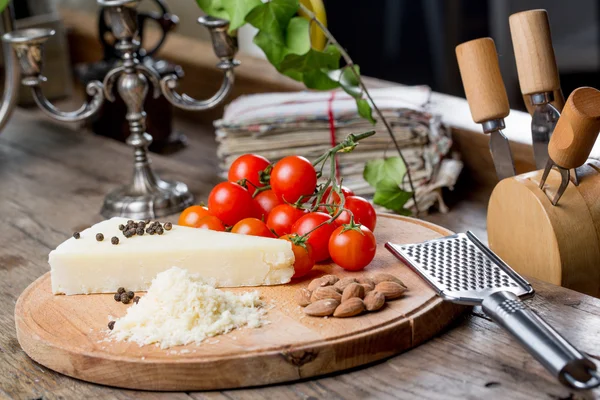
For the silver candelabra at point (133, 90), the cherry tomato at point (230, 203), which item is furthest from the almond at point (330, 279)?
the silver candelabra at point (133, 90)

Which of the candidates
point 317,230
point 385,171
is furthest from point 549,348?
point 385,171

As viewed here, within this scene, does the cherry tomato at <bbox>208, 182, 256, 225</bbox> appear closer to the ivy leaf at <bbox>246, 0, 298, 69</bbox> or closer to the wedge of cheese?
the wedge of cheese

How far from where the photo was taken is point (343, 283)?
1.05 meters

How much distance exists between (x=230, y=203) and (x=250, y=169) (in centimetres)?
8

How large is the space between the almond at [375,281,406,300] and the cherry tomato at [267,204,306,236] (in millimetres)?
196

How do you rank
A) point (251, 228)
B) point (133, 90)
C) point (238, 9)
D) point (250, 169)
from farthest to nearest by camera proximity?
point (133, 90) < point (238, 9) < point (250, 169) < point (251, 228)

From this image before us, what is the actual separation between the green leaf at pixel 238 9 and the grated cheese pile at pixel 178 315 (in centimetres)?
52

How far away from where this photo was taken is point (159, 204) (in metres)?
1.56

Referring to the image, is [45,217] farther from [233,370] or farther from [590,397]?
[590,397]

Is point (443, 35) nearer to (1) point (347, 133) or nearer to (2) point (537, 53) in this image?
(1) point (347, 133)

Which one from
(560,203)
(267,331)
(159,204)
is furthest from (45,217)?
(560,203)

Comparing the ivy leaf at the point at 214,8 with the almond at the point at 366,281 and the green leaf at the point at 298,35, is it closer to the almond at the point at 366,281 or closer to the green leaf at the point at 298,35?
the green leaf at the point at 298,35

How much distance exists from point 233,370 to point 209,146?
3.94 feet

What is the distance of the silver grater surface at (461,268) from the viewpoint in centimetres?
101
